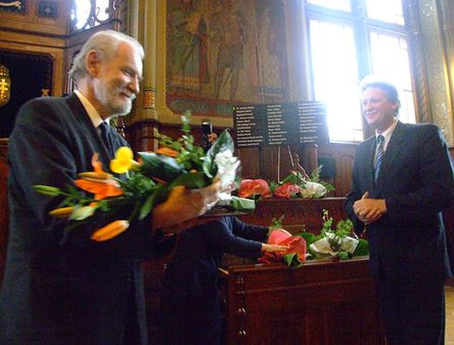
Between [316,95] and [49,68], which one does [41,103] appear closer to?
[49,68]

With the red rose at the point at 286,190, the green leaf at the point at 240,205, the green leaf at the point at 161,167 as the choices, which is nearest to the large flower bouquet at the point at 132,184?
the green leaf at the point at 161,167

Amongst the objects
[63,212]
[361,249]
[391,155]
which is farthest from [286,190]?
[63,212]

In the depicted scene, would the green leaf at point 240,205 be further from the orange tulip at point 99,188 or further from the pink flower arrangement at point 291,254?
the pink flower arrangement at point 291,254

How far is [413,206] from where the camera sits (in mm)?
1682

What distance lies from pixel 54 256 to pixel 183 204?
1.19 feet

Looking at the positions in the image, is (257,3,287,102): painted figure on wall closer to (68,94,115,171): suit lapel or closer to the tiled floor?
the tiled floor

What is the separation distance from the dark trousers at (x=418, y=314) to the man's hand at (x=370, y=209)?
1.05 ft

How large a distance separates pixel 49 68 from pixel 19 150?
456cm

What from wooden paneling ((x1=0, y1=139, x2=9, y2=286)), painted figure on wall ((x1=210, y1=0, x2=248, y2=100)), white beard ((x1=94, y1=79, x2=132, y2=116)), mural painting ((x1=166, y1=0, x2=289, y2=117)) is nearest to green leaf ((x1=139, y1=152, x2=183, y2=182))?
white beard ((x1=94, y1=79, x2=132, y2=116))

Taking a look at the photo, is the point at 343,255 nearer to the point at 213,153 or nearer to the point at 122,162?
the point at 213,153

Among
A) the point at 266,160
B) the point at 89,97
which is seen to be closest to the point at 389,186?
the point at 89,97

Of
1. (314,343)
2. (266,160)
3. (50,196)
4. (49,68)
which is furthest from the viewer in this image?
(266,160)

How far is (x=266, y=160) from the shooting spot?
5270mm

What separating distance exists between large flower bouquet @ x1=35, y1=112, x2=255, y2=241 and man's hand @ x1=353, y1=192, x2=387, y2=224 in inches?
41.8
